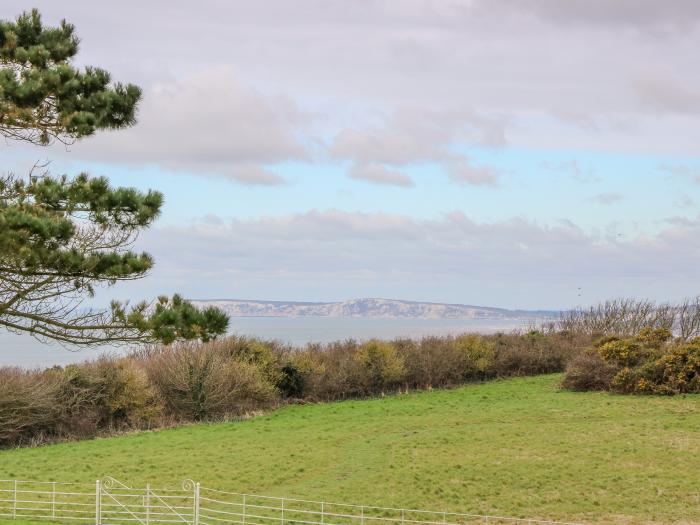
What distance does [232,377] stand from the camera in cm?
4156

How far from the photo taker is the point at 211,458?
29.2m

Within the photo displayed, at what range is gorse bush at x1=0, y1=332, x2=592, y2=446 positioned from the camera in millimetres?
36062

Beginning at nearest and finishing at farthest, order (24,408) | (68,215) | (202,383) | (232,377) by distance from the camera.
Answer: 1. (68,215)
2. (24,408)
3. (202,383)
4. (232,377)

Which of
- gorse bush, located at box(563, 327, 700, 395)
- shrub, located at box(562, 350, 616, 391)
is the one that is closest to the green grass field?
gorse bush, located at box(563, 327, 700, 395)

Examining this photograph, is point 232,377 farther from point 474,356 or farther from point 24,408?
point 474,356

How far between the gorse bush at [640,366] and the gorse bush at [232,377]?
0.38 m

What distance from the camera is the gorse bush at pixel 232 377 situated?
1420 inches

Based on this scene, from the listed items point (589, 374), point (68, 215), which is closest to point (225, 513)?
point (68, 215)

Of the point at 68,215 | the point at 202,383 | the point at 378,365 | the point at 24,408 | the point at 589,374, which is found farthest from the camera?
the point at 378,365

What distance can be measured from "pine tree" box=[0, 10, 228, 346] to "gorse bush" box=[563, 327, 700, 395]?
1259 inches

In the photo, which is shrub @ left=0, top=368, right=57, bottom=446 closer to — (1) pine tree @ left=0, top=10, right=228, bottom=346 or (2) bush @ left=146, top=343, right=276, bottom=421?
(2) bush @ left=146, top=343, right=276, bottom=421

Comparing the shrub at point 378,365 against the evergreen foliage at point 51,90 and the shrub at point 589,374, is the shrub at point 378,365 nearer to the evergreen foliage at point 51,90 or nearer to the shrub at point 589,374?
the shrub at point 589,374

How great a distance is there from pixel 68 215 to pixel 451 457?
17689 mm

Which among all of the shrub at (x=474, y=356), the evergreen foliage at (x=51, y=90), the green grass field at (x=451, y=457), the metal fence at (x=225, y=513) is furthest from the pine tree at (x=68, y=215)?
the shrub at (x=474, y=356)
